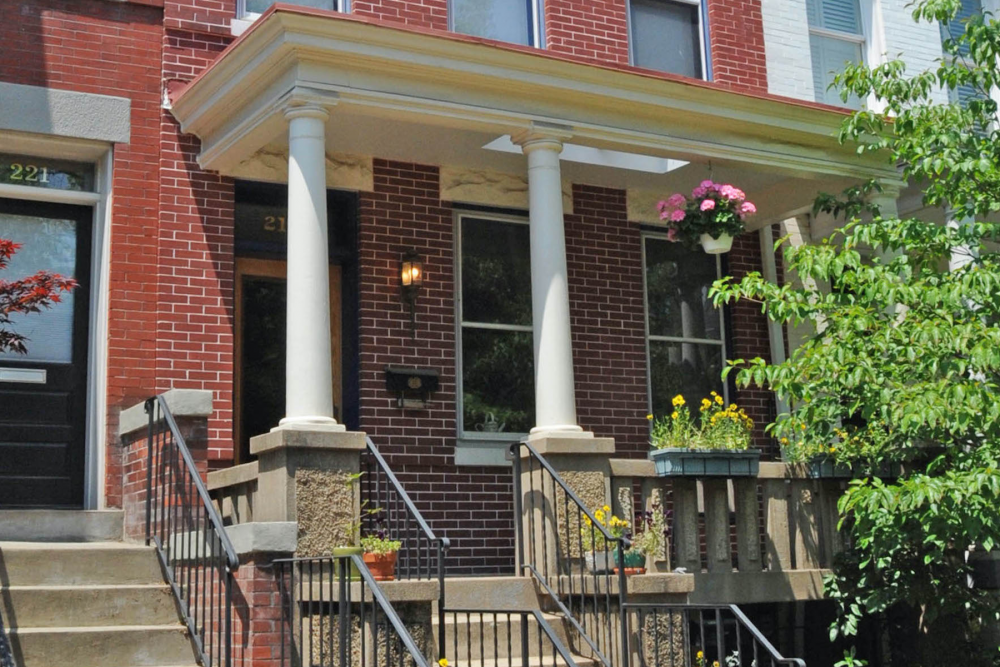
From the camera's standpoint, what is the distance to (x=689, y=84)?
970 cm

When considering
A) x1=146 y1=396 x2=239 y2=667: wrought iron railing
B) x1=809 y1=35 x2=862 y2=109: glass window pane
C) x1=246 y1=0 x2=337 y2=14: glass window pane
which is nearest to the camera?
x1=146 y1=396 x2=239 y2=667: wrought iron railing

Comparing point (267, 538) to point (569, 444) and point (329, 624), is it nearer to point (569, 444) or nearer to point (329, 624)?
point (329, 624)

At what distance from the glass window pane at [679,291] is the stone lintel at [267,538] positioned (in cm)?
543

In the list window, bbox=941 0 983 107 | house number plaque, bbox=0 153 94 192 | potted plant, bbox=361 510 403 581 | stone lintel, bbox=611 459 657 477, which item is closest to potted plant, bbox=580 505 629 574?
stone lintel, bbox=611 459 657 477

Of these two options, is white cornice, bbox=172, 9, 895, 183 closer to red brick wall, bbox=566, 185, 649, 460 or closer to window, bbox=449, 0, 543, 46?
red brick wall, bbox=566, 185, 649, 460

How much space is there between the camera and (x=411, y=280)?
34.3 feet

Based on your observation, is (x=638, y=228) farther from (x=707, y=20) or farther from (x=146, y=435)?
(x=146, y=435)

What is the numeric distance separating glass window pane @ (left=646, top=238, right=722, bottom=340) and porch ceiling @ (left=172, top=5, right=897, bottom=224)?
96cm

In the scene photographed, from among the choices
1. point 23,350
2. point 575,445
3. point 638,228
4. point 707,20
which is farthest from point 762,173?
point 23,350

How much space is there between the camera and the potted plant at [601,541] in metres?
8.27

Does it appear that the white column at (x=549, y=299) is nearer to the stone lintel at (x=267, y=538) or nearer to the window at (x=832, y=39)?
the stone lintel at (x=267, y=538)

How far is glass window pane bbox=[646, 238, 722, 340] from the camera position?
38.8 feet

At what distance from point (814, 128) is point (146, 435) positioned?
5775 mm

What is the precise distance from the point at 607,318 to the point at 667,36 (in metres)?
2.93
